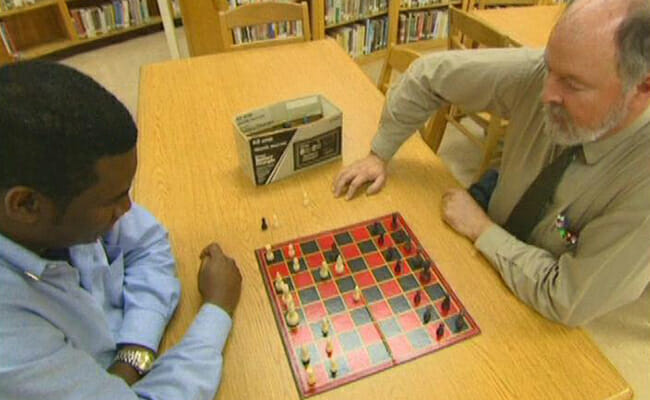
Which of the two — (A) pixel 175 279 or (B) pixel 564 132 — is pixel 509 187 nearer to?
(B) pixel 564 132

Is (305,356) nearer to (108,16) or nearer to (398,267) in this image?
(398,267)

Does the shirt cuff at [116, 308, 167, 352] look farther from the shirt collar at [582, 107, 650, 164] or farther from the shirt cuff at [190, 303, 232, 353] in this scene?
the shirt collar at [582, 107, 650, 164]

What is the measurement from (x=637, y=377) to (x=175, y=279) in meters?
1.70

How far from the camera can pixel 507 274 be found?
0.95 metres

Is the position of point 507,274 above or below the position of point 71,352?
below

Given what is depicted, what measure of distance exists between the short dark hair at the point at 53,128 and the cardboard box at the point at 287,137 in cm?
53

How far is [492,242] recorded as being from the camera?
100cm

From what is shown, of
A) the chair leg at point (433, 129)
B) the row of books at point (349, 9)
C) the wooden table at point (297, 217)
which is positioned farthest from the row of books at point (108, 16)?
the chair leg at point (433, 129)

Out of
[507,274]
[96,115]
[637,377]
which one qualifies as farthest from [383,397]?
[637,377]

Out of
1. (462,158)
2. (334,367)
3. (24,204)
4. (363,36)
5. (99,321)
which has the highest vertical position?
(24,204)

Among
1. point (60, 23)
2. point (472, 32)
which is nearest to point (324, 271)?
point (472, 32)

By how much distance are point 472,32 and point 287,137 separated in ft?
4.47

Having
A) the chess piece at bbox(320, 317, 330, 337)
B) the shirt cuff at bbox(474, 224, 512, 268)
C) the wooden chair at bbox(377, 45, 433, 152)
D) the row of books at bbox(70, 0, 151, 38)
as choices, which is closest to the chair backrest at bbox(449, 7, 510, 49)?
the wooden chair at bbox(377, 45, 433, 152)

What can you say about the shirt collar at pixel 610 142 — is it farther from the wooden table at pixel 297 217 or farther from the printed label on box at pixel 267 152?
the printed label on box at pixel 267 152
